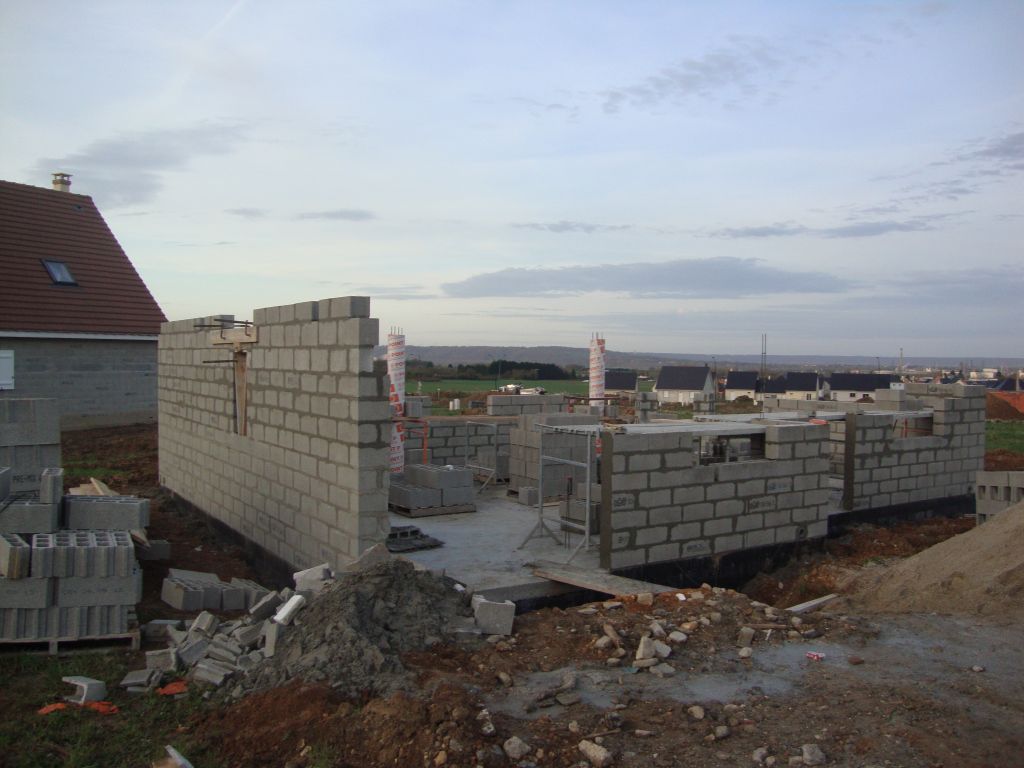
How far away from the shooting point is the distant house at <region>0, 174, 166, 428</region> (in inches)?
729

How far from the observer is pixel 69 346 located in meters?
19.2

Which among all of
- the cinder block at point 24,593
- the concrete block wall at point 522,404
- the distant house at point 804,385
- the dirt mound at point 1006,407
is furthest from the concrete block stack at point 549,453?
the distant house at point 804,385

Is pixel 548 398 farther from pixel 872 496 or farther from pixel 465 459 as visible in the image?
pixel 872 496

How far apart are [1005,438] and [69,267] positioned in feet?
100

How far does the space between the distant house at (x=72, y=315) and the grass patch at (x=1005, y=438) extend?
22.7 metres

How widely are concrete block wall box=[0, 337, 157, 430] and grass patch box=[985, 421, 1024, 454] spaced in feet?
73.9

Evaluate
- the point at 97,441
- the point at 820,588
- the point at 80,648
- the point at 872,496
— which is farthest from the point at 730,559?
the point at 97,441

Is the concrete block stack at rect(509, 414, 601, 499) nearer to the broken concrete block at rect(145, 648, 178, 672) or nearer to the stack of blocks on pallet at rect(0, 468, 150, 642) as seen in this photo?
the stack of blocks on pallet at rect(0, 468, 150, 642)

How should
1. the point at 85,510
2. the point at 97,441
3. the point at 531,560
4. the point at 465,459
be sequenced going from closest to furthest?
the point at 85,510
the point at 531,560
the point at 465,459
the point at 97,441

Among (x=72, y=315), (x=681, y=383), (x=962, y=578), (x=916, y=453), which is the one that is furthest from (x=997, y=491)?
(x=681, y=383)

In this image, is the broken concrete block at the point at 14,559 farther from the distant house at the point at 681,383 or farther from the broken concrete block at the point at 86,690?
the distant house at the point at 681,383

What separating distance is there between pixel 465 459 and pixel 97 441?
10.2 m

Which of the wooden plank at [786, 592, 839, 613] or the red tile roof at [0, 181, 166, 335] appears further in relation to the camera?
the red tile roof at [0, 181, 166, 335]

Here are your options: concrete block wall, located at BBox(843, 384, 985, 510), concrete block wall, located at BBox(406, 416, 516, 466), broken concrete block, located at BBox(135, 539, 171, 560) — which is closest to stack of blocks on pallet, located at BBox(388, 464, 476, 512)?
concrete block wall, located at BBox(406, 416, 516, 466)
